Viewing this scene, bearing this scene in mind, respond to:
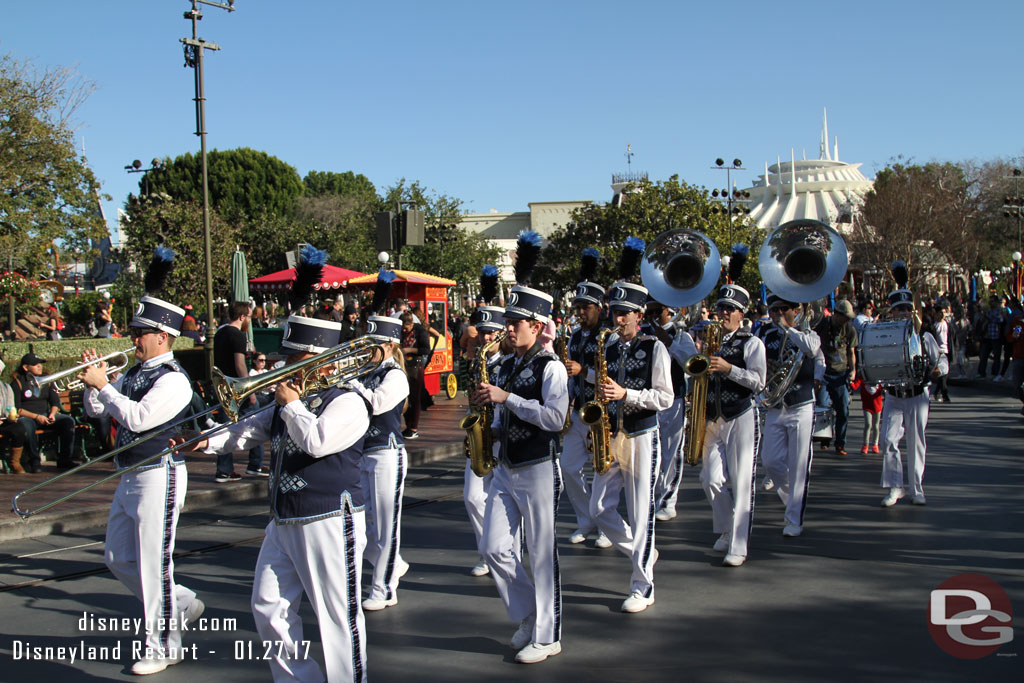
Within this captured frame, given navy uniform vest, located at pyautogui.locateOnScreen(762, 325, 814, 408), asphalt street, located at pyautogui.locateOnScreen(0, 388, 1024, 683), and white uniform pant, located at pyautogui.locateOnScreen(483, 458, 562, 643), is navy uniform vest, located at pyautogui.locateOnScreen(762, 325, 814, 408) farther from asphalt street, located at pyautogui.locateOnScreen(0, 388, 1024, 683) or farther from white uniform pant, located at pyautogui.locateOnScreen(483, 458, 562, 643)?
white uniform pant, located at pyautogui.locateOnScreen(483, 458, 562, 643)

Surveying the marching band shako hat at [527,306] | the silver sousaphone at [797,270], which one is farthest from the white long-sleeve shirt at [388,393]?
the silver sousaphone at [797,270]

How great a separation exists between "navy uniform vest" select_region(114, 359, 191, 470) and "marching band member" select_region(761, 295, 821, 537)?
5.14 m

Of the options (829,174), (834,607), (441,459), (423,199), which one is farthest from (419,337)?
(829,174)

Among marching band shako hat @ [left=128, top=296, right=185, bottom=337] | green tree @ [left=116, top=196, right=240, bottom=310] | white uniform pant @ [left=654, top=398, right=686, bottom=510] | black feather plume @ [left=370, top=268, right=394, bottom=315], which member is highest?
green tree @ [left=116, top=196, right=240, bottom=310]

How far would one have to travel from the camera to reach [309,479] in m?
4.20

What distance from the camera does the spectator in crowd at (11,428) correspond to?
10914 millimetres

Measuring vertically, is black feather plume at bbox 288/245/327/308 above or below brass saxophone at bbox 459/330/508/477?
above

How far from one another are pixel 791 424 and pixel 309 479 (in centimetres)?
518

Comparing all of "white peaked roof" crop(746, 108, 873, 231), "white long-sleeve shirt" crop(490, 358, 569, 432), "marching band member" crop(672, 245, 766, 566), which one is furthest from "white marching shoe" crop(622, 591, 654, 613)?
"white peaked roof" crop(746, 108, 873, 231)

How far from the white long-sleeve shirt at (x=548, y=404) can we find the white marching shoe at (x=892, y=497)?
4.99 meters

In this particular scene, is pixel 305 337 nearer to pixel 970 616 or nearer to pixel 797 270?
pixel 970 616

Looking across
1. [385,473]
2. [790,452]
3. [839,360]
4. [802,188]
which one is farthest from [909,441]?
[802,188]

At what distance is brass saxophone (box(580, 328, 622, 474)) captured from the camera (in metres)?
5.85

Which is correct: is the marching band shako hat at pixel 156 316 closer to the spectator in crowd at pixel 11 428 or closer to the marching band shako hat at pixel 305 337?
the marching band shako hat at pixel 305 337
